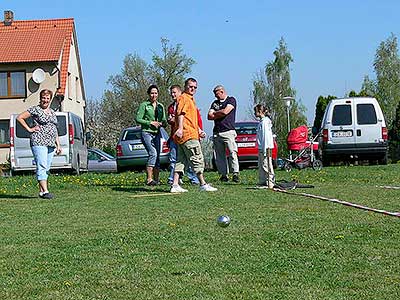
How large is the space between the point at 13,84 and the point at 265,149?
1339 inches

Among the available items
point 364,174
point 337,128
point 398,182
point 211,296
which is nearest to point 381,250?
point 211,296

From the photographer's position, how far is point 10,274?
247 inches

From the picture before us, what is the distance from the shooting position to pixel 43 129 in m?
13.0

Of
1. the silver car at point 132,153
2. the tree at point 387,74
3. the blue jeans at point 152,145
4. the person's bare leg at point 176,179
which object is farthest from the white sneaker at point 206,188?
the tree at point 387,74

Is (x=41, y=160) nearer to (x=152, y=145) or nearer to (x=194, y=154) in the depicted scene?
(x=152, y=145)

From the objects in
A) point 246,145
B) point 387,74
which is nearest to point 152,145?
point 246,145

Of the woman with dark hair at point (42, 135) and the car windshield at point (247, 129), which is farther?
the car windshield at point (247, 129)

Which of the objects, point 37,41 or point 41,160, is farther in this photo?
point 37,41

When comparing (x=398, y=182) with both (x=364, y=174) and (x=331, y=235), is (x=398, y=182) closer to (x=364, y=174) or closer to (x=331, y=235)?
(x=364, y=174)

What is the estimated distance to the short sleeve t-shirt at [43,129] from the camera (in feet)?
42.5

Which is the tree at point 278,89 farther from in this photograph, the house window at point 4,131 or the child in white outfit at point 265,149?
the child in white outfit at point 265,149

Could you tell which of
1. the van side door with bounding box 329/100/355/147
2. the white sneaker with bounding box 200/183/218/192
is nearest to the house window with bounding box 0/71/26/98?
the van side door with bounding box 329/100/355/147

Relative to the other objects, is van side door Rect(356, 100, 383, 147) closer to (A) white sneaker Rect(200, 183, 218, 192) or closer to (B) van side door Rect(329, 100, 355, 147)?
(B) van side door Rect(329, 100, 355, 147)

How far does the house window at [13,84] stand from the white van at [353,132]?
25980 millimetres
